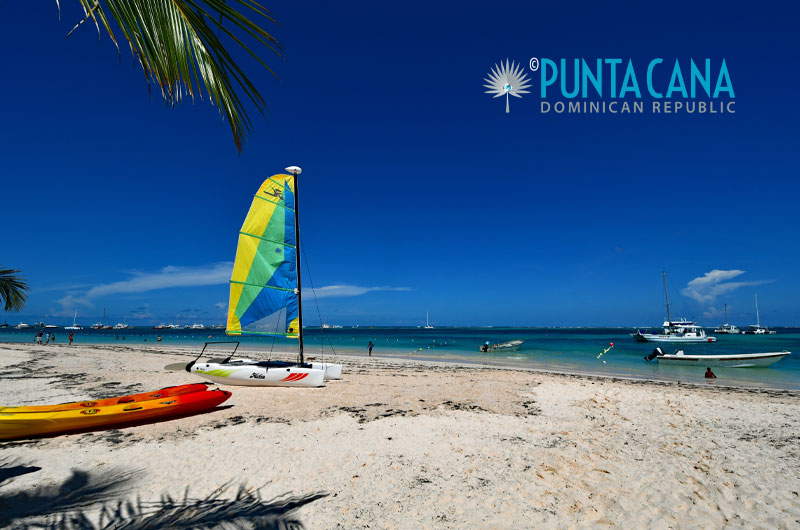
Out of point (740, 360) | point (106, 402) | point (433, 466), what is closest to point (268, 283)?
point (106, 402)

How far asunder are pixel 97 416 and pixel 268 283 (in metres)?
7.63

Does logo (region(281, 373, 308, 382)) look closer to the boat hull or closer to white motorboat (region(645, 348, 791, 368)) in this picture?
white motorboat (region(645, 348, 791, 368))

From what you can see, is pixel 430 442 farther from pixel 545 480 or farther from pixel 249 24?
pixel 249 24

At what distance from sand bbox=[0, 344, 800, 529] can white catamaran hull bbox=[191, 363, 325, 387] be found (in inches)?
81.5

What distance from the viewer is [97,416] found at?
8.88 meters

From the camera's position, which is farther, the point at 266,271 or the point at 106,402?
the point at 266,271

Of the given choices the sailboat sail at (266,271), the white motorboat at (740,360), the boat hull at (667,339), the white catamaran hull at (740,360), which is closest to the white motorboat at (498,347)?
the white motorboat at (740,360)

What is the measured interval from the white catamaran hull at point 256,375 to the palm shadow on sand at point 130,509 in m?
8.33

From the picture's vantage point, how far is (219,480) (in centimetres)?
670

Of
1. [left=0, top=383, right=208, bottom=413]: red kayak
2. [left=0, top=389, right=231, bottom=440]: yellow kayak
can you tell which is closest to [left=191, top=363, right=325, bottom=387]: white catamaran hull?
[left=0, top=383, right=208, bottom=413]: red kayak

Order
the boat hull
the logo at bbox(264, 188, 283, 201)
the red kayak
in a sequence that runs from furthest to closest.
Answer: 1. the boat hull
2. the logo at bbox(264, 188, 283, 201)
3. the red kayak

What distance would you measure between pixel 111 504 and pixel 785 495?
413 inches

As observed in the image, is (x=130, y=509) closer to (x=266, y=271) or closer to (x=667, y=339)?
(x=266, y=271)

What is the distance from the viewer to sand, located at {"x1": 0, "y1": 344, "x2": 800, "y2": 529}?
5633 mm
